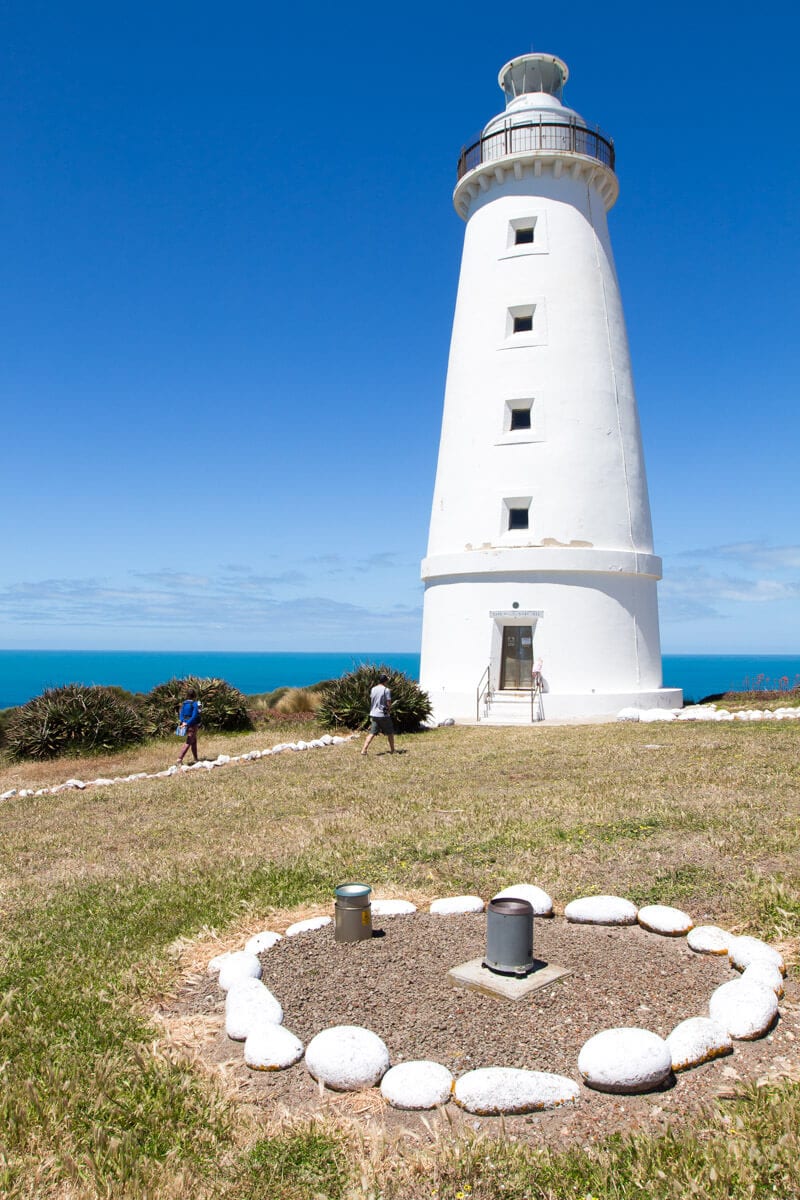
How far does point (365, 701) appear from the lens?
21188mm

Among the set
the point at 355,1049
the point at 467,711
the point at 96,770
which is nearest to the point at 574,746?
the point at 467,711

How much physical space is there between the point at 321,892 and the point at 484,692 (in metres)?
15.6

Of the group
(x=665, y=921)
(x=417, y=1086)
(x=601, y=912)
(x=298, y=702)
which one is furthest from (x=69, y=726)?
(x=417, y=1086)

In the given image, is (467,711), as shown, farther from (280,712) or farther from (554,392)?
(554,392)

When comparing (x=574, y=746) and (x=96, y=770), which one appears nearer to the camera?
(x=574, y=746)

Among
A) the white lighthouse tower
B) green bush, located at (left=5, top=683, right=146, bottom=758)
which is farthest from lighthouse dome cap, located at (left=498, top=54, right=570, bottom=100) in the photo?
green bush, located at (left=5, top=683, right=146, bottom=758)

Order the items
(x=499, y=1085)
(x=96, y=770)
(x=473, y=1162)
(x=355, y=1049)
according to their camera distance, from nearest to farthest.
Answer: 1. (x=473, y=1162)
2. (x=499, y=1085)
3. (x=355, y=1049)
4. (x=96, y=770)

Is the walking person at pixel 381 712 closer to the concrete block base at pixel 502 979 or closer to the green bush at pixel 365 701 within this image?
the green bush at pixel 365 701

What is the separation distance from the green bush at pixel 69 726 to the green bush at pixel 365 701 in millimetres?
4829

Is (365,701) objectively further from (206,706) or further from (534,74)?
(534,74)

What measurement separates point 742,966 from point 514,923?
149 cm

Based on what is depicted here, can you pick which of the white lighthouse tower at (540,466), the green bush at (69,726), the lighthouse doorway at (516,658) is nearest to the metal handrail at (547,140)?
the white lighthouse tower at (540,466)

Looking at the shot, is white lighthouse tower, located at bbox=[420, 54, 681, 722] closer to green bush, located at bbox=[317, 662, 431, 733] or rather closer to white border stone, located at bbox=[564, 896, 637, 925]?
green bush, located at bbox=[317, 662, 431, 733]

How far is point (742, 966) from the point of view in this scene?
5379 millimetres
